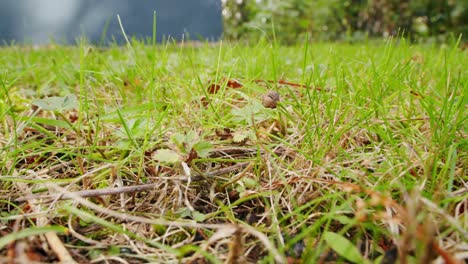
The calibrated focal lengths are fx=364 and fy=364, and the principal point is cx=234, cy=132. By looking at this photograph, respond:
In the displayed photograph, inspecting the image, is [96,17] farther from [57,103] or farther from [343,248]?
[343,248]

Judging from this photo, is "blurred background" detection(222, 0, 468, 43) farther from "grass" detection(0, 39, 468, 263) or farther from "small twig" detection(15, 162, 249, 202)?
"small twig" detection(15, 162, 249, 202)

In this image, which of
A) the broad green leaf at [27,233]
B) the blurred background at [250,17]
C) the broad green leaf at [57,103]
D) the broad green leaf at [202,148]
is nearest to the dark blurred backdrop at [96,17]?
the blurred background at [250,17]

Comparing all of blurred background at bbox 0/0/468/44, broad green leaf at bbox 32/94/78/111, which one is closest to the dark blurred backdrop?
blurred background at bbox 0/0/468/44

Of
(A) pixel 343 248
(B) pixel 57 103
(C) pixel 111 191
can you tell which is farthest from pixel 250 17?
(A) pixel 343 248

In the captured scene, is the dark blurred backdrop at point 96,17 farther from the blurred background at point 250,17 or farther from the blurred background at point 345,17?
the blurred background at point 345,17

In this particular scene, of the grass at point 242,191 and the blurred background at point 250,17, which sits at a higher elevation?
the blurred background at point 250,17
